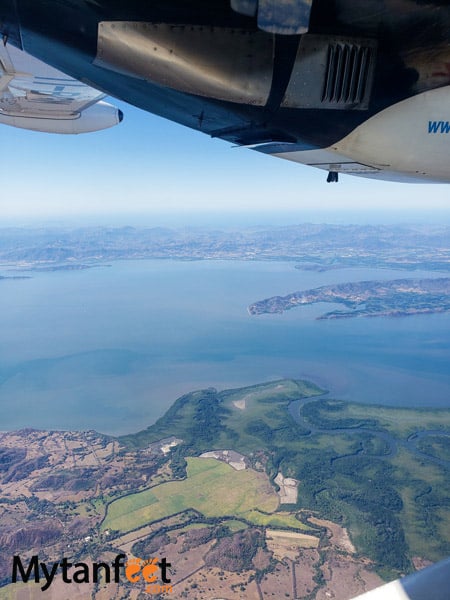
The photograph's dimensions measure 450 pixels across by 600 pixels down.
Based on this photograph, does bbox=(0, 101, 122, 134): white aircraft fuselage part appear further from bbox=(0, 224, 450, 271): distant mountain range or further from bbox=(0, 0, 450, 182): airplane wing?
bbox=(0, 224, 450, 271): distant mountain range

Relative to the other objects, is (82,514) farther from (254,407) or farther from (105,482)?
(254,407)

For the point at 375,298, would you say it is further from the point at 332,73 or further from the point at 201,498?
the point at 332,73

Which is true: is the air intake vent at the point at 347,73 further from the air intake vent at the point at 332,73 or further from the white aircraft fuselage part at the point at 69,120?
the white aircraft fuselage part at the point at 69,120

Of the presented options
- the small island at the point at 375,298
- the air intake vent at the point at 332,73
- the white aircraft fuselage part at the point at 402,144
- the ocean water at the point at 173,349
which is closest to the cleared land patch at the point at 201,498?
the ocean water at the point at 173,349

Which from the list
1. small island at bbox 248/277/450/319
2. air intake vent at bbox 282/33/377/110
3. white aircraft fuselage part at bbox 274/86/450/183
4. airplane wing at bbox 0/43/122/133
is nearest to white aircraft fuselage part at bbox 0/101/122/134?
airplane wing at bbox 0/43/122/133

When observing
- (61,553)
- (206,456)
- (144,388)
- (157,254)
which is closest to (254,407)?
(206,456)

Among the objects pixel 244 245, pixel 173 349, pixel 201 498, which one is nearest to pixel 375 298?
pixel 173 349
